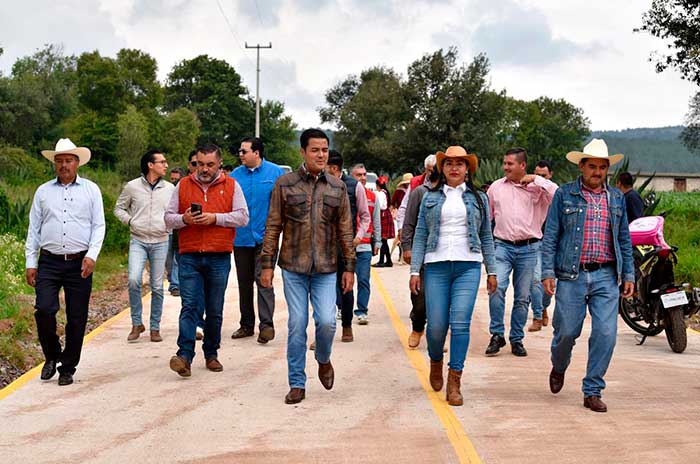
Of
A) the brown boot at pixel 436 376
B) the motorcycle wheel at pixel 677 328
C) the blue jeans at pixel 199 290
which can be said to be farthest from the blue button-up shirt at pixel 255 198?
the motorcycle wheel at pixel 677 328

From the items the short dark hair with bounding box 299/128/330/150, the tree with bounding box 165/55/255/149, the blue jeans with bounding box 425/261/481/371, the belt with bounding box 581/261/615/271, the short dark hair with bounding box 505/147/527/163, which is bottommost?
the blue jeans with bounding box 425/261/481/371

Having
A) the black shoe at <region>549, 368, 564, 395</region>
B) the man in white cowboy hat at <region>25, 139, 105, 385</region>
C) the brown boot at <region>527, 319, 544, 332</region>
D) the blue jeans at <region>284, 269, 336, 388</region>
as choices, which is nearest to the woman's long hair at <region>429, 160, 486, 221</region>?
the blue jeans at <region>284, 269, 336, 388</region>

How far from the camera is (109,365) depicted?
982cm

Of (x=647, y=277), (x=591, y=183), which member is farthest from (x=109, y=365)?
(x=647, y=277)

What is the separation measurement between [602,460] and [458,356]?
6.37 feet

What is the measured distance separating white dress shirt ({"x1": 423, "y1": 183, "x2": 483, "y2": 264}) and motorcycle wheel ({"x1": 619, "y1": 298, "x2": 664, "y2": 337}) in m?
4.00

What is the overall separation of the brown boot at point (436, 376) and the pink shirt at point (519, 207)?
2614 millimetres

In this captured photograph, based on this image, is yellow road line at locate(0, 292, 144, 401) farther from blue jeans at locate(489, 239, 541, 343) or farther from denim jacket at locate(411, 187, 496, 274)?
blue jeans at locate(489, 239, 541, 343)

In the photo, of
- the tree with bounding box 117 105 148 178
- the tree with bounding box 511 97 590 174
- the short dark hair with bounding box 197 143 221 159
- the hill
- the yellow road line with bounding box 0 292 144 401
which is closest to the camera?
the yellow road line with bounding box 0 292 144 401

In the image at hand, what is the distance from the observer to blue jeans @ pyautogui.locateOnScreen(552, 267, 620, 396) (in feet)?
25.8

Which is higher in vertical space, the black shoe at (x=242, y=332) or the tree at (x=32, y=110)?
the tree at (x=32, y=110)

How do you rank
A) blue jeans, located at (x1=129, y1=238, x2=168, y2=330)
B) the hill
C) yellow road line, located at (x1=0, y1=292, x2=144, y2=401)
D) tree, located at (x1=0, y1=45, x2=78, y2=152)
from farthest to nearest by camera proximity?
the hill → tree, located at (x1=0, y1=45, x2=78, y2=152) → blue jeans, located at (x1=129, y1=238, x2=168, y2=330) → yellow road line, located at (x1=0, y1=292, x2=144, y2=401)

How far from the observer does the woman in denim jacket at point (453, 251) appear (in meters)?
8.06

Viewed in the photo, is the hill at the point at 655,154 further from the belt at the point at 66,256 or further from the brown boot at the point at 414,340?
the belt at the point at 66,256
